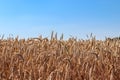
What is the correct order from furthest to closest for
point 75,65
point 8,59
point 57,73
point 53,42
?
point 53,42
point 8,59
point 75,65
point 57,73

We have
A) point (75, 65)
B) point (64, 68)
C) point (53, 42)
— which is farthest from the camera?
point (53, 42)

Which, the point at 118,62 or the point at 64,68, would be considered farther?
the point at 118,62

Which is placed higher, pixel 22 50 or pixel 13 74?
pixel 22 50

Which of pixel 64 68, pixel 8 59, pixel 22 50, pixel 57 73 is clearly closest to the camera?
pixel 57 73

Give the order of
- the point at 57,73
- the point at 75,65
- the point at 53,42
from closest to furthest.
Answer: the point at 57,73 < the point at 75,65 < the point at 53,42

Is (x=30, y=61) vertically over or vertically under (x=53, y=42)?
under

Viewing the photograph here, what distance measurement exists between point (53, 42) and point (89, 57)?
190cm

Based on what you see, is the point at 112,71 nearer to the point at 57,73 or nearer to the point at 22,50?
the point at 57,73

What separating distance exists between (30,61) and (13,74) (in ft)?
1.58

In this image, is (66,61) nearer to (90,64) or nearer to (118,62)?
(90,64)

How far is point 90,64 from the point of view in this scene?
538 centimetres

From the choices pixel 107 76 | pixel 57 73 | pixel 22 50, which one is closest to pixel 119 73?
pixel 107 76

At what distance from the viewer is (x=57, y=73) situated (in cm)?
454

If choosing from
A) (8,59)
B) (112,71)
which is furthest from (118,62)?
(8,59)
